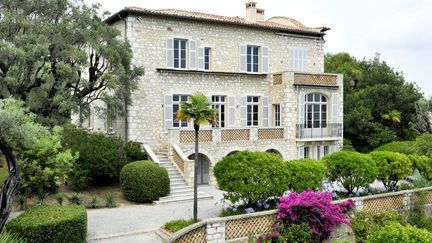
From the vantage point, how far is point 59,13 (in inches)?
742

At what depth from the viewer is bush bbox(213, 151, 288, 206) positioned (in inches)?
564

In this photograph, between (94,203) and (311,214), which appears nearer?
(311,214)

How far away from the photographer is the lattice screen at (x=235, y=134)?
22661mm

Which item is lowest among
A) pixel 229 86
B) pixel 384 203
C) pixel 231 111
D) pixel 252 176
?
pixel 384 203

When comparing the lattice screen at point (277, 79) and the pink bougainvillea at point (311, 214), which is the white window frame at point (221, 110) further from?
the pink bougainvillea at point (311, 214)

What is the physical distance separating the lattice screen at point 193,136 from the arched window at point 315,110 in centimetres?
696

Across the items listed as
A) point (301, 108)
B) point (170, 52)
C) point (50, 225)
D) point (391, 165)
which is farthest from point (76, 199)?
point (301, 108)

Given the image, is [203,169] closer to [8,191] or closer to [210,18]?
[210,18]

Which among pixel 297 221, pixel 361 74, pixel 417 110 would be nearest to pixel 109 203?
pixel 297 221

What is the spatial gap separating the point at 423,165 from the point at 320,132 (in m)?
7.84

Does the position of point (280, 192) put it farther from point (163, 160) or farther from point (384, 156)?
point (163, 160)

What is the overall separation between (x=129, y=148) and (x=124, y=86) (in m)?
3.12

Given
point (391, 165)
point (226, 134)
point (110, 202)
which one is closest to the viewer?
point (110, 202)

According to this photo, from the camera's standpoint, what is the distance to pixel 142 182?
57.7 feet
